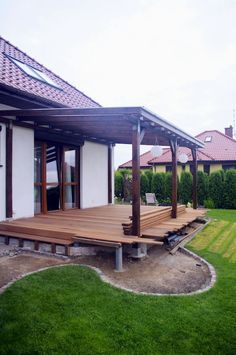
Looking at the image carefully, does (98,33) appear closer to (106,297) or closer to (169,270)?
(169,270)

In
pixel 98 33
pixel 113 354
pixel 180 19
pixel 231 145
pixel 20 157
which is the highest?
pixel 98 33

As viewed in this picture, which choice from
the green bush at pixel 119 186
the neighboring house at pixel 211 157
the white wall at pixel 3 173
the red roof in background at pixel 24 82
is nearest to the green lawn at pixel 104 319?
the white wall at pixel 3 173

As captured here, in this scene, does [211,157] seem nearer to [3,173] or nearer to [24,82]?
[24,82]

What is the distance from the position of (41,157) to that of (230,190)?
10682 millimetres

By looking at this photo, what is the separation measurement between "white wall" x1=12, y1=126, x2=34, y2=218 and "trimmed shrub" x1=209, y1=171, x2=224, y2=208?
10.8 metres

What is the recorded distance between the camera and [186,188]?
56.7 ft

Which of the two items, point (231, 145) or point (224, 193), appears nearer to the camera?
point (224, 193)

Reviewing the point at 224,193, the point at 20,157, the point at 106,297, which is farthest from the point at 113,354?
the point at 224,193

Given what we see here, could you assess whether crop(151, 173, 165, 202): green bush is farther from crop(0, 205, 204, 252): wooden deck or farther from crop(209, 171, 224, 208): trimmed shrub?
crop(0, 205, 204, 252): wooden deck

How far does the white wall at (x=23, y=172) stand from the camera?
794cm

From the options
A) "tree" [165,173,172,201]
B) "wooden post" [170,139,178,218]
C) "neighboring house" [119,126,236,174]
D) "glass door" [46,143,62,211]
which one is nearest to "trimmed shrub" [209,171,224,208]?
"tree" [165,173,172,201]

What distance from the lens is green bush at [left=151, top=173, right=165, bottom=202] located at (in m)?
18.2

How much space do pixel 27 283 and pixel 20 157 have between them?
4294 millimetres

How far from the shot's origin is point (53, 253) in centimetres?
609
